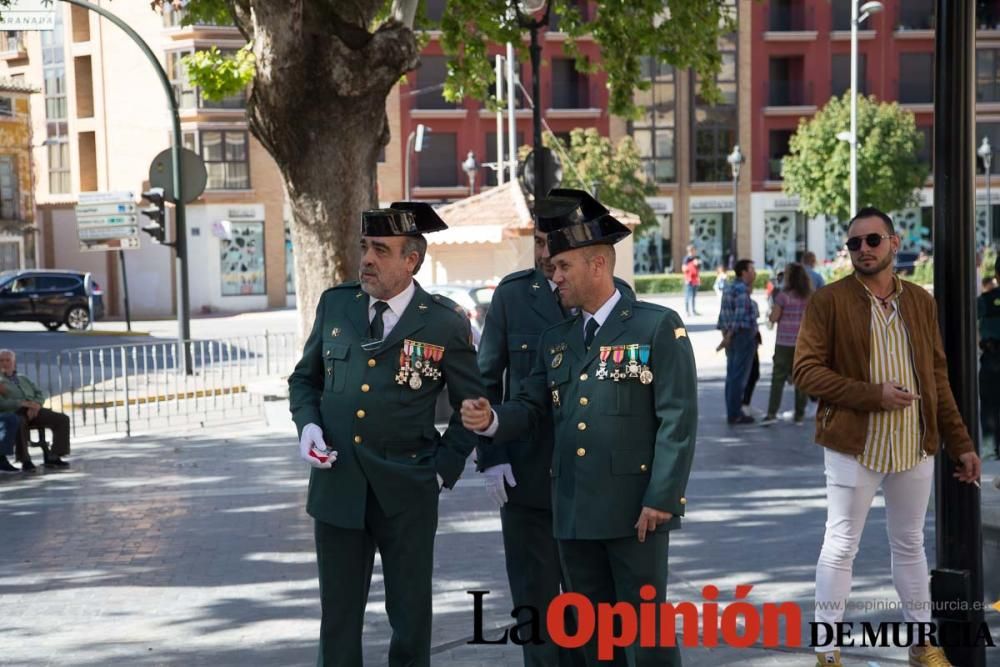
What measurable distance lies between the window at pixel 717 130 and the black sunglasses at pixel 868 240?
57.6m

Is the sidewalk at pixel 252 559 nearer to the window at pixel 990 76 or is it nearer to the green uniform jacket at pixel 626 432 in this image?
the green uniform jacket at pixel 626 432

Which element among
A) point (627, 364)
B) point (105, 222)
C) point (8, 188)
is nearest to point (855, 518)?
point (627, 364)

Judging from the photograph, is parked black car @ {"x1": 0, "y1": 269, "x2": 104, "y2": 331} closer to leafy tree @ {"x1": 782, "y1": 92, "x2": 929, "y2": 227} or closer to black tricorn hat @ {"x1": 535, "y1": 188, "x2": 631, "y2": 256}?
leafy tree @ {"x1": 782, "y1": 92, "x2": 929, "y2": 227}

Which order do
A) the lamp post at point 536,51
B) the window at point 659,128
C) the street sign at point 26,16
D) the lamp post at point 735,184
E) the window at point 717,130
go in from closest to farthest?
the street sign at point 26,16 → the lamp post at point 536,51 → the lamp post at point 735,184 → the window at point 659,128 → the window at point 717,130

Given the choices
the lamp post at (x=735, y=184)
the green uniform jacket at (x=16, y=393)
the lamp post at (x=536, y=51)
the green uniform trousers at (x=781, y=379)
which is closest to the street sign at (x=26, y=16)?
the green uniform jacket at (x=16, y=393)

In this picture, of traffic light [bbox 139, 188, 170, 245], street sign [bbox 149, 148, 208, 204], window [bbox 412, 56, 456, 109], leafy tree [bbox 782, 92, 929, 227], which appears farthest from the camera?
window [bbox 412, 56, 456, 109]

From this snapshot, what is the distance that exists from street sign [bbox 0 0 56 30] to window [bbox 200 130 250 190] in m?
39.1

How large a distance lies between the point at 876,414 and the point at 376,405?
2099 millimetres

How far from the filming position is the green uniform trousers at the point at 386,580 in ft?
17.4

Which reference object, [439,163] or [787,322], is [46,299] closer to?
[439,163]

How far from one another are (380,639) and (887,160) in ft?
174

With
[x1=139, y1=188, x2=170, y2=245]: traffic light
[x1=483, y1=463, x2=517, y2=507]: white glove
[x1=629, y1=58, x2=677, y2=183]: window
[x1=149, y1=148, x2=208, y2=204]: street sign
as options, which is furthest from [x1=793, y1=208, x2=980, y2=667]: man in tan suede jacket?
[x1=629, y1=58, x2=677, y2=183]: window

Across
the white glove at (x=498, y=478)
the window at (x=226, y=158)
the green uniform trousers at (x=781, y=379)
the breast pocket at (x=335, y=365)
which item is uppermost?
the window at (x=226, y=158)

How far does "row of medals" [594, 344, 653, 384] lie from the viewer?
492 cm
